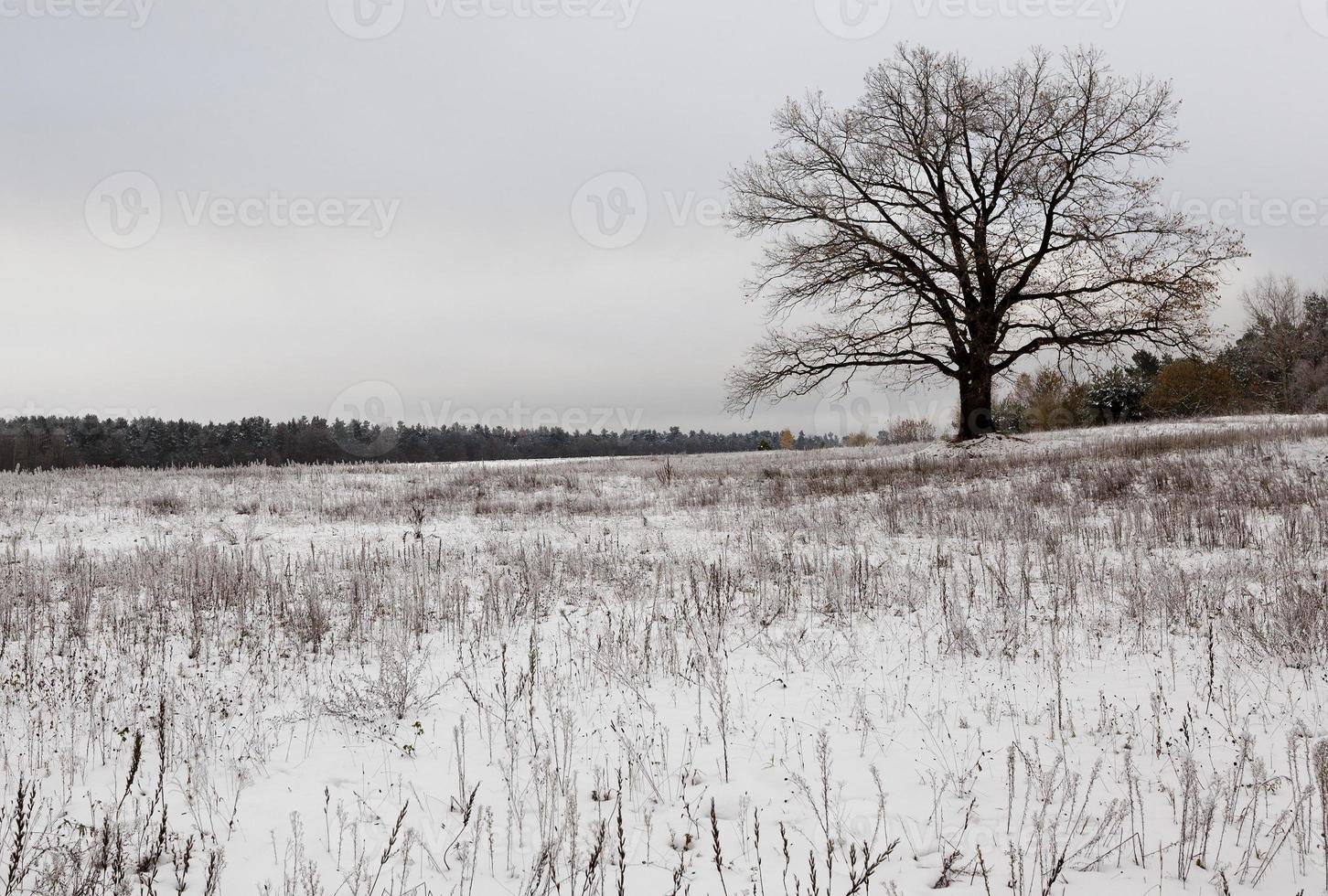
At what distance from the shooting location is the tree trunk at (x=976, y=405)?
2092 cm

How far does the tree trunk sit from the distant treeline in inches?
1341

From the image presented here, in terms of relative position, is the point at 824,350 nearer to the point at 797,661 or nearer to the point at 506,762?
the point at 797,661

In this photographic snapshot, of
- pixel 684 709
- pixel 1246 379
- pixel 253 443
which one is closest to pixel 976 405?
pixel 684 709

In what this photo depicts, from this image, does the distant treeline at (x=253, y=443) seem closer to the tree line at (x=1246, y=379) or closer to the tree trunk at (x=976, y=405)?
the tree line at (x=1246, y=379)

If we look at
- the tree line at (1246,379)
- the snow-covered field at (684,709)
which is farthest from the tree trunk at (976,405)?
the tree line at (1246,379)

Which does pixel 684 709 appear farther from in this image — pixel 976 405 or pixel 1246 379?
pixel 1246 379

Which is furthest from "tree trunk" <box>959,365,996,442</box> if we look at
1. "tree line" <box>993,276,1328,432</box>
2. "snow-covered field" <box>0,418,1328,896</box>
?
"tree line" <box>993,276,1328,432</box>

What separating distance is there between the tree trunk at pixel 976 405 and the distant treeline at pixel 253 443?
3406 cm

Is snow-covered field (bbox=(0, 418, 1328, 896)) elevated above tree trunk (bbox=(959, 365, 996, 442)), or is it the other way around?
tree trunk (bbox=(959, 365, 996, 442))

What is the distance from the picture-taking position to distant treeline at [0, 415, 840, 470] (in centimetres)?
6700

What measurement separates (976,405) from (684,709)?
19.9m

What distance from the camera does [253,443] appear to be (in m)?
74.7

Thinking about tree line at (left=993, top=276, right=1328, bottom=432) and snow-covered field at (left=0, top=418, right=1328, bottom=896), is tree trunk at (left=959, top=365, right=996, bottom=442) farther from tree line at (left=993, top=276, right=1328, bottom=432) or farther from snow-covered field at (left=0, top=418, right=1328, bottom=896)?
tree line at (left=993, top=276, right=1328, bottom=432)

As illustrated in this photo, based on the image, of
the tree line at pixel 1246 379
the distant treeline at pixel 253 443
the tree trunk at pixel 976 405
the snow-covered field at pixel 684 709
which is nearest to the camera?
the snow-covered field at pixel 684 709
